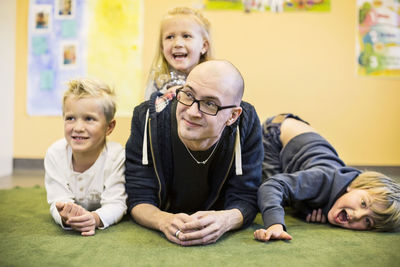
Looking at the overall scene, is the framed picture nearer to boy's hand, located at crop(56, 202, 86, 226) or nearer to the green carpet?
the green carpet

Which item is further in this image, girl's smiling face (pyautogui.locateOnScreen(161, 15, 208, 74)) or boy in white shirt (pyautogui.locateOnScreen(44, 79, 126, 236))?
girl's smiling face (pyautogui.locateOnScreen(161, 15, 208, 74))

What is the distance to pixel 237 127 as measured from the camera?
156cm

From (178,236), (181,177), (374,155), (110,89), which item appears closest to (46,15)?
(110,89)

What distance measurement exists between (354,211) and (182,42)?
1.14 metres

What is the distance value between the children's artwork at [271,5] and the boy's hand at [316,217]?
2.37 m

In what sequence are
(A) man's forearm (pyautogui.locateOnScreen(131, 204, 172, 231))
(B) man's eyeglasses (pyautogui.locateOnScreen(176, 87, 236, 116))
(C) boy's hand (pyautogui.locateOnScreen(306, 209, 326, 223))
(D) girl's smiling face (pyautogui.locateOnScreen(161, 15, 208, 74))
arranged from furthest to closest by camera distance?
(D) girl's smiling face (pyautogui.locateOnScreen(161, 15, 208, 74)), (C) boy's hand (pyautogui.locateOnScreen(306, 209, 326, 223)), (A) man's forearm (pyautogui.locateOnScreen(131, 204, 172, 231)), (B) man's eyeglasses (pyautogui.locateOnScreen(176, 87, 236, 116))

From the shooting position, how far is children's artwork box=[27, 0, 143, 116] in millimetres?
3609

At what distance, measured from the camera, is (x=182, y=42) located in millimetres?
1971

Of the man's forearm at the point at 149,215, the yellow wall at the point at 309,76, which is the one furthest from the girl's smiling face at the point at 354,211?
the yellow wall at the point at 309,76

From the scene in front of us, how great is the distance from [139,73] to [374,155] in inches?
92.8

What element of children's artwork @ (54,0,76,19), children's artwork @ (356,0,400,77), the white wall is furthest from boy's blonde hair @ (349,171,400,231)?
children's artwork @ (54,0,76,19)

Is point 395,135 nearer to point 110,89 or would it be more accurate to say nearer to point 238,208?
point 238,208

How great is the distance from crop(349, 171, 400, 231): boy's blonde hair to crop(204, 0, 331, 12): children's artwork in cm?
237

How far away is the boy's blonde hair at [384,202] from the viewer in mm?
1529
